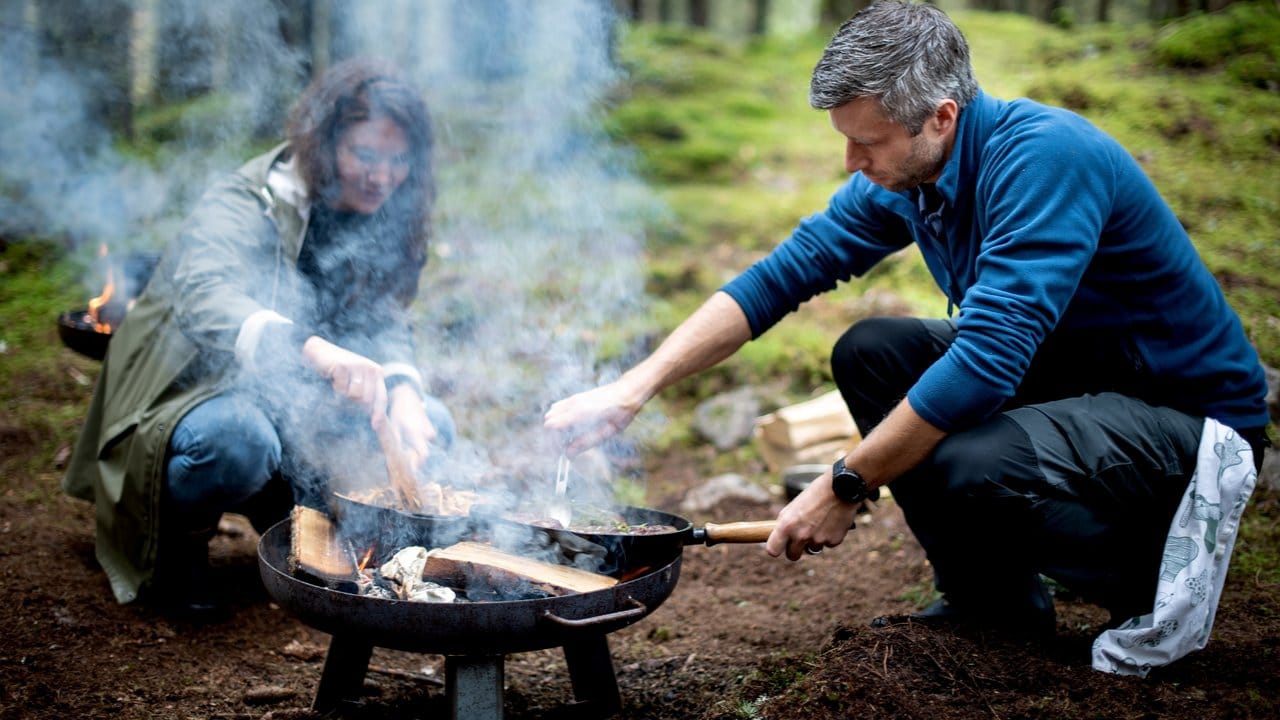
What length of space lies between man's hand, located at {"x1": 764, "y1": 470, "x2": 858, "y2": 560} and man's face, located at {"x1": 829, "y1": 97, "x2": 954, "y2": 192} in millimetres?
936

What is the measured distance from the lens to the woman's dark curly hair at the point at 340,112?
344 cm

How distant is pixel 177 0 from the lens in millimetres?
6977

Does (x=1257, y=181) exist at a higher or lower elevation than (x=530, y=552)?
higher

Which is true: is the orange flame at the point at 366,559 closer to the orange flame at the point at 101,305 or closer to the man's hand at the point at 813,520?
the man's hand at the point at 813,520

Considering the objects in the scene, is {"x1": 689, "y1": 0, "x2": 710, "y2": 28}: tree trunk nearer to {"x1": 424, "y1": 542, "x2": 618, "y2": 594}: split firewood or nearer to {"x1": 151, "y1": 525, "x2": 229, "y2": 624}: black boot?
{"x1": 151, "y1": 525, "x2": 229, "y2": 624}: black boot

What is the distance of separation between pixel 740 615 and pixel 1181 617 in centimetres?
167

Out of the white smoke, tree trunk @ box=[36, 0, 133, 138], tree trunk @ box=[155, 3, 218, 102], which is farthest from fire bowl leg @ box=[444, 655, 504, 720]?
tree trunk @ box=[155, 3, 218, 102]

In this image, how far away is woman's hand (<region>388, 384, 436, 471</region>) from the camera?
10.9 feet

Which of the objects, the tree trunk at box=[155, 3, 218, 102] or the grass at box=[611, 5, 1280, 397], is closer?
the grass at box=[611, 5, 1280, 397]

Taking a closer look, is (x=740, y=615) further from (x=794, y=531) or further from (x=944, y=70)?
(x=944, y=70)

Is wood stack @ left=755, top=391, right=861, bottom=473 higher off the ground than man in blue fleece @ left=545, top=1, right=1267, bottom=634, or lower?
lower

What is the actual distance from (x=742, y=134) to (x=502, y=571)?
850 centimetres

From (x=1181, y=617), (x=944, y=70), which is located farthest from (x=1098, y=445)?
(x=944, y=70)

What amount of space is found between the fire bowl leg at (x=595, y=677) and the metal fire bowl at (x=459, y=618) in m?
0.39
